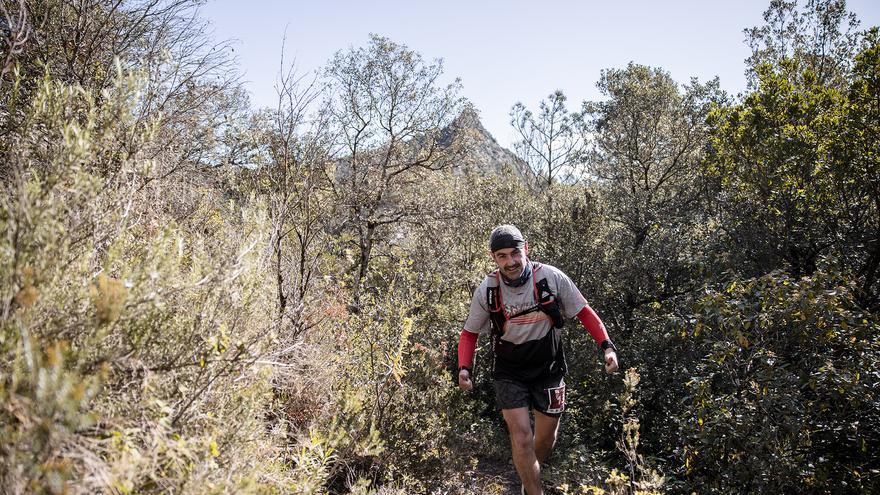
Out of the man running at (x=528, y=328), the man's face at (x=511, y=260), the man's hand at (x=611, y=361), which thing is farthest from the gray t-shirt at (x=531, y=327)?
the man's hand at (x=611, y=361)

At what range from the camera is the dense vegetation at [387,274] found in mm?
1813

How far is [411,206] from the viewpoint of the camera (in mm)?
13617

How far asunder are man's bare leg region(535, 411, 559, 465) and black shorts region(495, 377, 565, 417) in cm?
5

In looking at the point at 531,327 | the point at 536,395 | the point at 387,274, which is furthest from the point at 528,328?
the point at 387,274

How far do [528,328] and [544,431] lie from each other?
85cm

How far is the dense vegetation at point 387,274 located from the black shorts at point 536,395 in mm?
562

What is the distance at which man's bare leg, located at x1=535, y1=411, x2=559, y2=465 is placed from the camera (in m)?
3.81

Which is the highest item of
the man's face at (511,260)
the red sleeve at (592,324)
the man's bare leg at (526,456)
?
the man's face at (511,260)

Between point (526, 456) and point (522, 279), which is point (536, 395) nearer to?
point (526, 456)

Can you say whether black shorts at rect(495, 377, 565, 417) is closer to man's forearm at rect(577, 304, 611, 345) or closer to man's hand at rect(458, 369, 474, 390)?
man's hand at rect(458, 369, 474, 390)

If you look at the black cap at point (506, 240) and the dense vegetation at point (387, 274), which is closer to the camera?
the dense vegetation at point (387, 274)

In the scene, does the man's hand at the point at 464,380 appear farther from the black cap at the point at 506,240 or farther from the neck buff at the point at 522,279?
the black cap at the point at 506,240

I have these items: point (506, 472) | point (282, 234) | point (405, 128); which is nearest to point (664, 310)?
point (506, 472)

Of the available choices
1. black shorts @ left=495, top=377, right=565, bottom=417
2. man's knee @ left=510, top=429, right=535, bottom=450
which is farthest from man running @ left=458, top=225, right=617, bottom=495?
man's knee @ left=510, top=429, right=535, bottom=450
